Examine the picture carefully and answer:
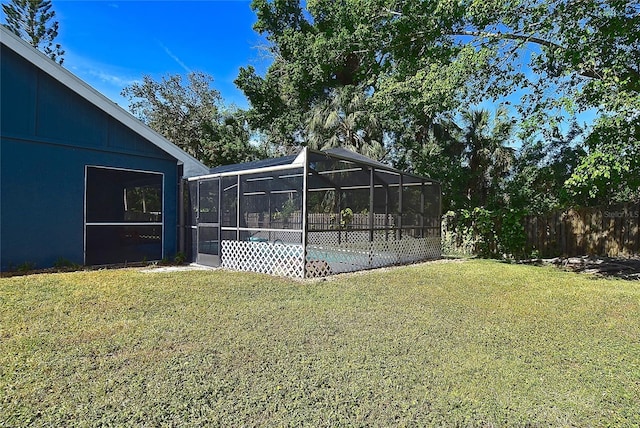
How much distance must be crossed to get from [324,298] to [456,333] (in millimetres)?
2033

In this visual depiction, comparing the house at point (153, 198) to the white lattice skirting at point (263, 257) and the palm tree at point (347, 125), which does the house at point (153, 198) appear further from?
the palm tree at point (347, 125)

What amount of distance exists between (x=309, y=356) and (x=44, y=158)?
22.8ft

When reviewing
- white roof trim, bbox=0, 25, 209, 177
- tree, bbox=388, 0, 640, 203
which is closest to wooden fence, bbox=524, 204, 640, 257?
tree, bbox=388, 0, 640, 203

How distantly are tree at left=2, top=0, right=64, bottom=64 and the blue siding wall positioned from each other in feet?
50.5

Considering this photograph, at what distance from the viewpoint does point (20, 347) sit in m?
3.35

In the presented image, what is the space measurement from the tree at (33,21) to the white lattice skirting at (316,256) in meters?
18.6

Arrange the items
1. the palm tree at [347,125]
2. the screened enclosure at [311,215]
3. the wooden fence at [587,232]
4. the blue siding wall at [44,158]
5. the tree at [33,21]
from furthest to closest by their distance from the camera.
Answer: the tree at [33,21], the palm tree at [347,125], the wooden fence at [587,232], the screened enclosure at [311,215], the blue siding wall at [44,158]

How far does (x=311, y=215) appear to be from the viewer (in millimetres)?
8195

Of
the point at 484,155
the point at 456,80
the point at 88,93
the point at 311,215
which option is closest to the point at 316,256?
the point at 311,215

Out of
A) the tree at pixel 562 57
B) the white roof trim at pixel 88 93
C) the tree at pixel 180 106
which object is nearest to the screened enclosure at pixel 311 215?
the white roof trim at pixel 88 93

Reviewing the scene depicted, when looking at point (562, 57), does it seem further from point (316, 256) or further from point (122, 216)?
point (122, 216)

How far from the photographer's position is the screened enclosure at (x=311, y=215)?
749 centimetres

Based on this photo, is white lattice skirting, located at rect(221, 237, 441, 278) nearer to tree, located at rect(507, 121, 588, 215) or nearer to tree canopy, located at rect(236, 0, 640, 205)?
tree canopy, located at rect(236, 0, 640, 205)

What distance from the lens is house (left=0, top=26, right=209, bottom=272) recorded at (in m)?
6.89
